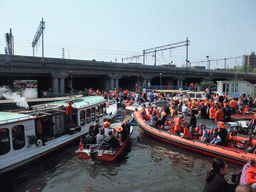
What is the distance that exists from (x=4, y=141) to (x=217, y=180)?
7.89 metres

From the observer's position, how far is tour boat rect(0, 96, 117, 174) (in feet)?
26.7

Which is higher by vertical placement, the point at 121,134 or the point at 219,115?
the point at 219,115

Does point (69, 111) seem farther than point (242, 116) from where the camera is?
No

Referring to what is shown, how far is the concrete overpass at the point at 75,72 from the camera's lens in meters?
30.3

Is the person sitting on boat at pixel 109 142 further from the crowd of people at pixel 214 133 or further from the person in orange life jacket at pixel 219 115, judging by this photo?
the person in orange life jacket at pixel 219 115

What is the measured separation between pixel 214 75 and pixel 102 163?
63180mm

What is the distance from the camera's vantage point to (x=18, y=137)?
8.74 m

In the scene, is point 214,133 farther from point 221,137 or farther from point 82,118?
point 82,118

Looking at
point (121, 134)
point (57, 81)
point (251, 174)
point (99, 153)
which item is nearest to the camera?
point (251, 174)

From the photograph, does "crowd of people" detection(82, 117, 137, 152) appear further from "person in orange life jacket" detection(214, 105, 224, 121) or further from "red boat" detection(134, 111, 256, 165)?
"person in orange life jacket" detection(214, 105, 224, 121)

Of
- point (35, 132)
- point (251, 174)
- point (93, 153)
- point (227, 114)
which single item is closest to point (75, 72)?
point (35, 132)

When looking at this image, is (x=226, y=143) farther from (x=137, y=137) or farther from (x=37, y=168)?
(x=37, y=168)

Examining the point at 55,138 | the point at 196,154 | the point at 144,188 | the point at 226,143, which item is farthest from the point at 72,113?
the point at 226,143

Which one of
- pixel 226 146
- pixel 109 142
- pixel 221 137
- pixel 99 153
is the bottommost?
pixel 99 153
